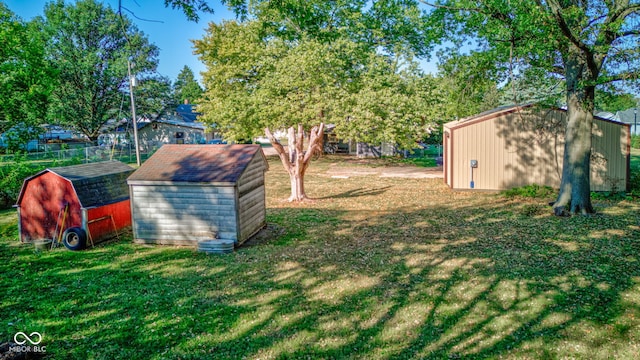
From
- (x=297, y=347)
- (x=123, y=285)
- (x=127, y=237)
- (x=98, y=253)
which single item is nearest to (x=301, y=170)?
(x=127, y=237)

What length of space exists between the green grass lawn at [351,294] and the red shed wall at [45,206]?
2.04 ft

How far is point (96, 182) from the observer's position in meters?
12.3

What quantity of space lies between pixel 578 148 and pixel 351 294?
35.5ft

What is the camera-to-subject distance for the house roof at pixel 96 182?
38.3ft

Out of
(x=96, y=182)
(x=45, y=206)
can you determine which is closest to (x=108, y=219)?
(x=96, y=182)

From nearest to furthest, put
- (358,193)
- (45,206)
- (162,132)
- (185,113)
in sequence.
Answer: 1. (45,206)
2. (358,193)
3. (162,132)
4. (185,113)

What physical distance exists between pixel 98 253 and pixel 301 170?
8913 millimetres

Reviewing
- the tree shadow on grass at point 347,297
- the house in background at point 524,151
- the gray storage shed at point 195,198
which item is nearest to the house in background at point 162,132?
the house in background at point 524,151

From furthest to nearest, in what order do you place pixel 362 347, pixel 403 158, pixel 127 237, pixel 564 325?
pixel 403 158, pixel 127 237, pixel 564 325, pixel 362 347

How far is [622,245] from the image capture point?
32.8ft

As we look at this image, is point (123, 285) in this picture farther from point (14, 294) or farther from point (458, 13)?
point (458, 13)

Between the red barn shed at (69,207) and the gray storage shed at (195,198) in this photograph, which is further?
the red barn shed at (69,207)

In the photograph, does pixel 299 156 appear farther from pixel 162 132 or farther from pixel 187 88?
pixel 187 88
